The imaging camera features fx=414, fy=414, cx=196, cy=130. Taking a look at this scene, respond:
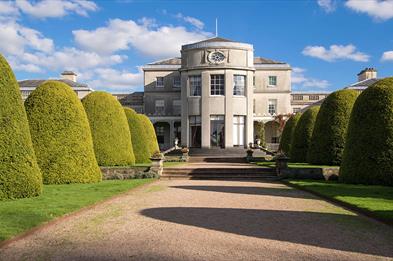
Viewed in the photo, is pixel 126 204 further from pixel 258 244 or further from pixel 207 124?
pixel 207 124

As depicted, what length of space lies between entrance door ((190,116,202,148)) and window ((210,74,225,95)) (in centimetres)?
276

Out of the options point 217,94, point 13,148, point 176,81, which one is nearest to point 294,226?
point 13,148

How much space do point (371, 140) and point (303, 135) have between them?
10491 millimetres

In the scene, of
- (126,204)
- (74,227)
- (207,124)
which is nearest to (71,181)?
(126,204)

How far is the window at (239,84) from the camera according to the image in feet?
122

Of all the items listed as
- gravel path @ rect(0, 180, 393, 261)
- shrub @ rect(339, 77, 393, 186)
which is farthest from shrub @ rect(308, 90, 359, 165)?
gravel path @ rect(0, 180, 393, 261)

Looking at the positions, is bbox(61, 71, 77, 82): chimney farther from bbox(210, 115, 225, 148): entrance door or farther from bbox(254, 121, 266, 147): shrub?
bbox(210, 115, 225, 148): entrance door

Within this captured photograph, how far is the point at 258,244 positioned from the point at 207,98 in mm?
30643

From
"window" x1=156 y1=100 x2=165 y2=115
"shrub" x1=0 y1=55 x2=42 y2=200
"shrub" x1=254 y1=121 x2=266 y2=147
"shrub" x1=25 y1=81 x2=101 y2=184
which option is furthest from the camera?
A: "window" x1=156 y1=100 x2=165 y2=115

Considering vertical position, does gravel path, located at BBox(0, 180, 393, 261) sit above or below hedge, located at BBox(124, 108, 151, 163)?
below

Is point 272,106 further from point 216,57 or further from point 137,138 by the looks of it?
point 137,138

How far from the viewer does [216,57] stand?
1462 inches

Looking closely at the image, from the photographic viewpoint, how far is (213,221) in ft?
27.3

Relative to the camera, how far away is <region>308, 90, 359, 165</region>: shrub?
66.0 feet
